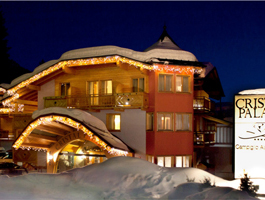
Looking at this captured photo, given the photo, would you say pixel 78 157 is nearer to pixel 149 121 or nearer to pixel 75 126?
pixel 75 126

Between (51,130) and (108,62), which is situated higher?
(108,62)

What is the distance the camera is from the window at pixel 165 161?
23.7 meters

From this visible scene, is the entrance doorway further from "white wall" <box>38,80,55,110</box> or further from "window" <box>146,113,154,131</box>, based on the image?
"white wall" <box>38,80,55,110</box>

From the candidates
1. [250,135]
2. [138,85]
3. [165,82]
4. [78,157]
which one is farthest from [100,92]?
[250,135]

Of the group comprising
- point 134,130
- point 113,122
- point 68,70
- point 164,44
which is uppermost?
point 164,44

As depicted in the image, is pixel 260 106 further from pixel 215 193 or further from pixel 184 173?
pixel 215 193

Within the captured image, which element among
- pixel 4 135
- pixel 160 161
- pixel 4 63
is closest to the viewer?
pixel 160 161

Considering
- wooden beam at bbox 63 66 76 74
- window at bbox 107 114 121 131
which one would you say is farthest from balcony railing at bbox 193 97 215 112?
wooden beam at bbox 63 66 76 74

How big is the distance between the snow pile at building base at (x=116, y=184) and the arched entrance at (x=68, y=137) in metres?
5.10

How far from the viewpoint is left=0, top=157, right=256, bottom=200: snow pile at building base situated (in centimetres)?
1231

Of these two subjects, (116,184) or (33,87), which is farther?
(33,87)

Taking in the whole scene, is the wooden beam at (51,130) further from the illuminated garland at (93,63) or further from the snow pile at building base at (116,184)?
the snow pile at building base at (116,184)

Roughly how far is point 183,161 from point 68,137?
804cm

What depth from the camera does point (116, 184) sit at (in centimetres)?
1417
